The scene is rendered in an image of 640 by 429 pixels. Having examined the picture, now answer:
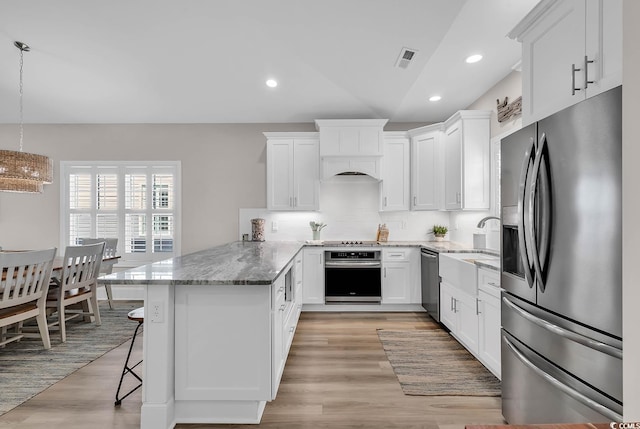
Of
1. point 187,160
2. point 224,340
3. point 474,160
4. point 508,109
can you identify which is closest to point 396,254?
point 474,160

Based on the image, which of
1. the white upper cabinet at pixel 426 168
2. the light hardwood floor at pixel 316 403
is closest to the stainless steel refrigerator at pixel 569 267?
the light hardwood floor at pixel 316 403

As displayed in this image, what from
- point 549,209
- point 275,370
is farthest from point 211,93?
point 549,209

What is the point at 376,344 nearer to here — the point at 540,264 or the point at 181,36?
the point at 540,264

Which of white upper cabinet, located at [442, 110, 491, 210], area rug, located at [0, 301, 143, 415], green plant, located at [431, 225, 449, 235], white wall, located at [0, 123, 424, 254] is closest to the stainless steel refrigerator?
white upper cabinet, located at [442, 110, 491, 210]

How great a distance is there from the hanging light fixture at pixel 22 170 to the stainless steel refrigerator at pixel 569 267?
14.0ft

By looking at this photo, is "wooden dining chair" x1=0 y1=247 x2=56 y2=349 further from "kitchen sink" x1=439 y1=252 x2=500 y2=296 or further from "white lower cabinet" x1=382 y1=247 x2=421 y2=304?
"kitchen sink" x1=439 y1=252 x2=500 y2=296

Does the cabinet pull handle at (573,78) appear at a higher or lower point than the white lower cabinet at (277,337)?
higher

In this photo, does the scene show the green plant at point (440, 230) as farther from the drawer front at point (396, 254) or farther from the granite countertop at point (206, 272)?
the granite countertop at point (206, 272)

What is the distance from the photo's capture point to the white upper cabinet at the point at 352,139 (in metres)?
4.52

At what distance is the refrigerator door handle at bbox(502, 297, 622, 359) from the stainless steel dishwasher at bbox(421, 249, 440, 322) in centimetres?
200

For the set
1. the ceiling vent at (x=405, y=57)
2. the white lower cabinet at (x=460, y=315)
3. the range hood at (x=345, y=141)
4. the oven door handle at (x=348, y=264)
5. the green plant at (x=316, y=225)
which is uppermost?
the ceiling vent at (x=405, y=57)

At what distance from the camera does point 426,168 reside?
14.6ft

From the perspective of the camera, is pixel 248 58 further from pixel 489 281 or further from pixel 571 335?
pixel 571 335

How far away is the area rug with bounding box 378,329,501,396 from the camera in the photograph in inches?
93.8
